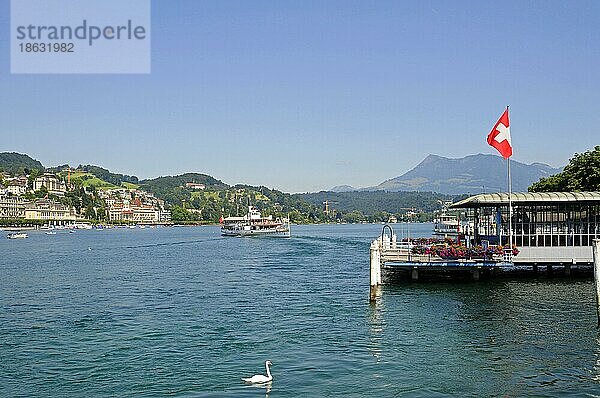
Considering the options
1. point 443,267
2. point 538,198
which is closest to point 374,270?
point 443,267

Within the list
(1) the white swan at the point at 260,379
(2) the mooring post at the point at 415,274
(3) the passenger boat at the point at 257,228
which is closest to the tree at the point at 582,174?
(2) the mooring post at the point at 415,274

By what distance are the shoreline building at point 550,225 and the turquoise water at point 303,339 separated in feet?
6.05

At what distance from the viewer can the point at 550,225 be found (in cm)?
4297

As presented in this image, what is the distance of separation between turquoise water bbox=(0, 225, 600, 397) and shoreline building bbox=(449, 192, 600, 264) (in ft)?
6.05

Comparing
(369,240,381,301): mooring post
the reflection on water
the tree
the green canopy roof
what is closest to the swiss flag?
the green canopy roof

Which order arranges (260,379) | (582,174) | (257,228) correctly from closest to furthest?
(260,379) → (582,174) → (257,228)

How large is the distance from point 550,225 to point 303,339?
22220 mm

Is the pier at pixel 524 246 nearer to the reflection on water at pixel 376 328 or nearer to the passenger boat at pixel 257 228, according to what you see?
the reflection on water at pixel 376 328

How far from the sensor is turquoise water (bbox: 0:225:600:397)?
21.2 m

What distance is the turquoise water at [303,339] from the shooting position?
21.2 meters

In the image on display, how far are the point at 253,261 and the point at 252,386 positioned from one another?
→ 2127 inches

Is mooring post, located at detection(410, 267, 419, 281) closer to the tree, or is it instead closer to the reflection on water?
the reflection on water

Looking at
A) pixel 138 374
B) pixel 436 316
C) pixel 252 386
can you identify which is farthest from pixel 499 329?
pixel 138 374

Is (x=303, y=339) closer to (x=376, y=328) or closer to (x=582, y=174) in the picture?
(x=376, y=328)
